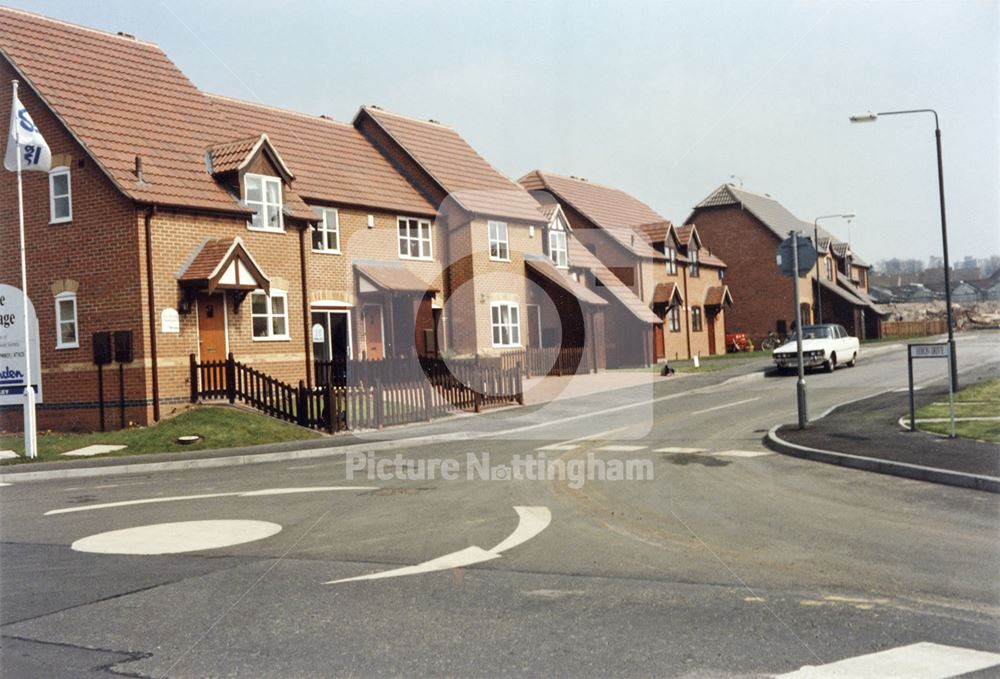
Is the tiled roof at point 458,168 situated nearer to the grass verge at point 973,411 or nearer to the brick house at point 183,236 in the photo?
the brick house at point 183,236

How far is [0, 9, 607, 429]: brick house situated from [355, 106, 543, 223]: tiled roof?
174 cm

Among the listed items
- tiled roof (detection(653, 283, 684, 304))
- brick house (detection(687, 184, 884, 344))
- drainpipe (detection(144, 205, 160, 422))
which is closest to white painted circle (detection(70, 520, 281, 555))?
drainpipe (detection(144, 205, 160, 422))

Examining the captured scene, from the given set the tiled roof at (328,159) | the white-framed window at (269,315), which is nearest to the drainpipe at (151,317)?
the white-framed window at (269,315)

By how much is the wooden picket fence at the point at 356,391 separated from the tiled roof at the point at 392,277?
745cm

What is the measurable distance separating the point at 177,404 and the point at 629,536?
1755 cm

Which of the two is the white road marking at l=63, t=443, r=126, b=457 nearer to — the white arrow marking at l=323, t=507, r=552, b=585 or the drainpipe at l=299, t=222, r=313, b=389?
the drainpipe at l=299, t=222, r=313, b=389

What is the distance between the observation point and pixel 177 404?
23375 millimetres

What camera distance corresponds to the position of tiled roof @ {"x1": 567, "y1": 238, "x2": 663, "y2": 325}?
4659 cm

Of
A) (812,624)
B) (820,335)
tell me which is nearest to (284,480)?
(812,624)

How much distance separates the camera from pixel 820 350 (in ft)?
117

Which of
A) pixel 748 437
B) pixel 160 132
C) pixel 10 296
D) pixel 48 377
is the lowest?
pixel 748 437

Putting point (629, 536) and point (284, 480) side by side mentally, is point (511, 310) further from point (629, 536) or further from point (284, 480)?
point (629, 536)

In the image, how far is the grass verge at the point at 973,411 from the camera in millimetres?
14723

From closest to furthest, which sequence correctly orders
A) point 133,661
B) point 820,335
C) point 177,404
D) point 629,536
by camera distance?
point 133,661
point 629,536
point 177,404
point 820,335
